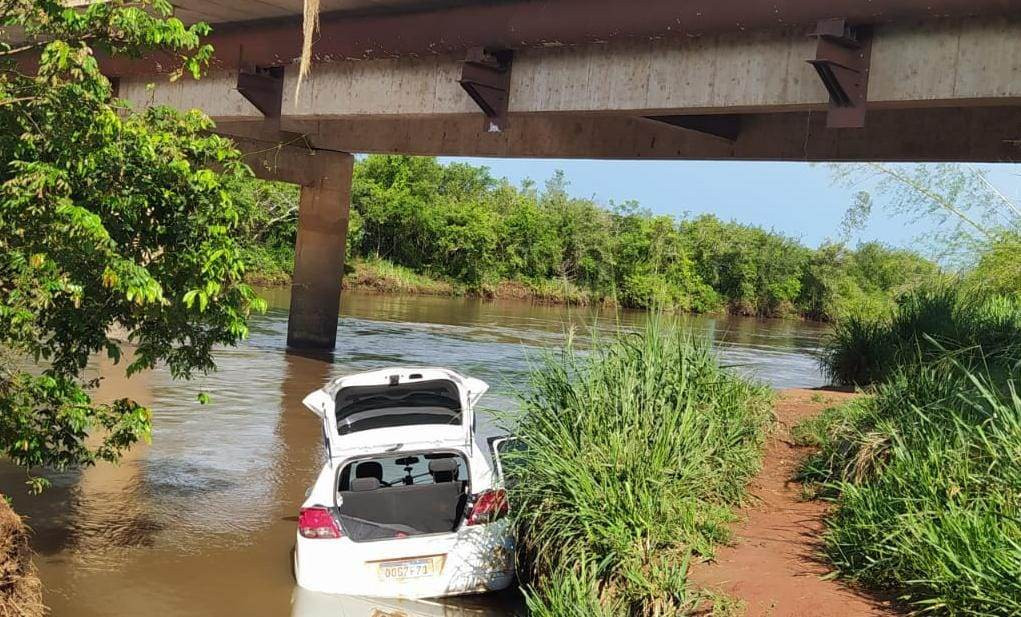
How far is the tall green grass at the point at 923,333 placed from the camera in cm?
1119

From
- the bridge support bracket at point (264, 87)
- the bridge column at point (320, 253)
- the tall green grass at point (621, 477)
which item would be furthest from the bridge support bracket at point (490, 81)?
the bridge column at point (320, 253)

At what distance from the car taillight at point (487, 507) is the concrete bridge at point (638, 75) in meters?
6.35

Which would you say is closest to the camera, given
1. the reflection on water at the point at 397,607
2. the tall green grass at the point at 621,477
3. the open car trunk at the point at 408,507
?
the tall green grass at the point at 621,477

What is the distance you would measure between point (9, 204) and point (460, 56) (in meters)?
9.32

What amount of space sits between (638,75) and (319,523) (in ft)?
26.4

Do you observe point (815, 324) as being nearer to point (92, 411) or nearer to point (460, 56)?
point (460, 56)

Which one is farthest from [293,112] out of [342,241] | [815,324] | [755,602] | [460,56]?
[815,324]

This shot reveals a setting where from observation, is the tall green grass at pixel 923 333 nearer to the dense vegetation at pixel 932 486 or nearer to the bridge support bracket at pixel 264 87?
the dense vegetation at pixel 932 486

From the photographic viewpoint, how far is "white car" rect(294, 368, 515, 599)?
751 cm

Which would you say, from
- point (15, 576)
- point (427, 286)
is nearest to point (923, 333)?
point (15, 576)

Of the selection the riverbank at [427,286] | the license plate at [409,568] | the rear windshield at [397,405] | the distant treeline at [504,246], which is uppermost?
the distant treeline at [504,246]

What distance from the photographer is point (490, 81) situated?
14727 millimetres

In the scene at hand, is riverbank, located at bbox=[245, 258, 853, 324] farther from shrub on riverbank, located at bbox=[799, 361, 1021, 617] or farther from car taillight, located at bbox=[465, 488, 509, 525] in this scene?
car taillight, located at bbox=[465, 488, 509, 525]

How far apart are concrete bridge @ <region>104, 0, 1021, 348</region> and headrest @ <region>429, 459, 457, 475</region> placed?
607cm
